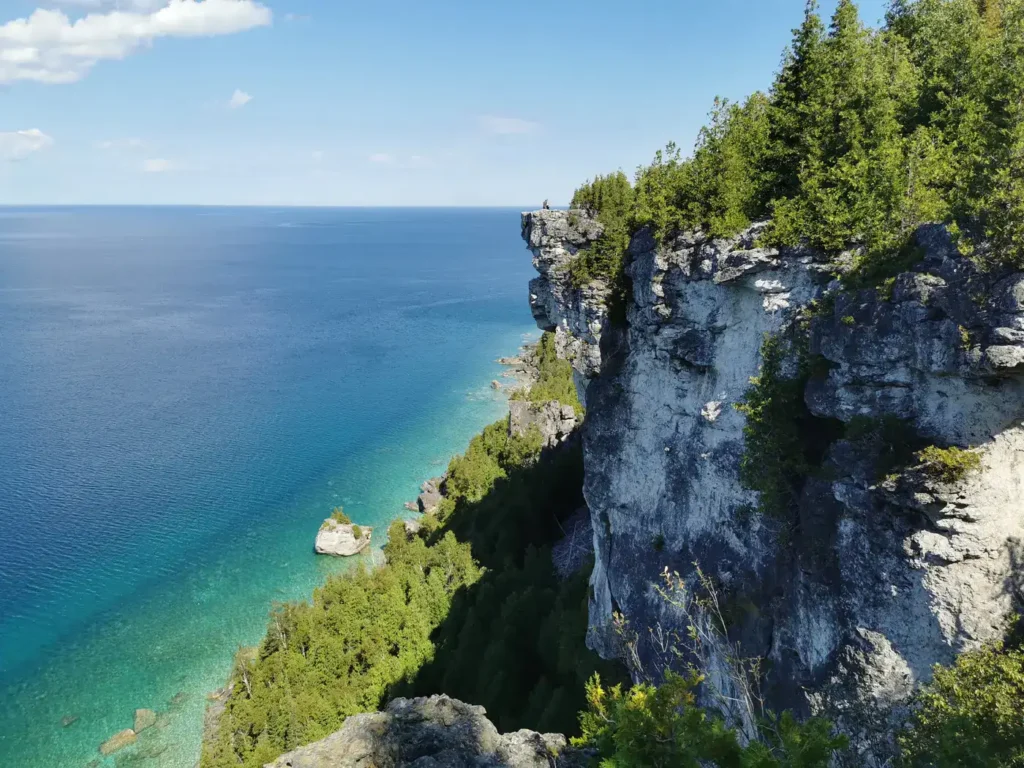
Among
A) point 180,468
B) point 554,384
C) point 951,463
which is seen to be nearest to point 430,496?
point 554,384

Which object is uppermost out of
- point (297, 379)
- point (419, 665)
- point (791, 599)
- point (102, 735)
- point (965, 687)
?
point (965, 687)

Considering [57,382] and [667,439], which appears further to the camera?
[57,382]

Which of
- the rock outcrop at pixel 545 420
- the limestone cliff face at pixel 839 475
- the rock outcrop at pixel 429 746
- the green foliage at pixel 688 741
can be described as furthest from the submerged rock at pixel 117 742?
the green foliage at pixel 688 741

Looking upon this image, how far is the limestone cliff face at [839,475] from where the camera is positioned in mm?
10828

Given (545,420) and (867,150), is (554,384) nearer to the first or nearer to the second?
(545,420)

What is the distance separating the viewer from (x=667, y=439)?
64.2 feet

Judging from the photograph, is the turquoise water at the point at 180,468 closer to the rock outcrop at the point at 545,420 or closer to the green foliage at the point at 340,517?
the green foliage at the point at 340,517

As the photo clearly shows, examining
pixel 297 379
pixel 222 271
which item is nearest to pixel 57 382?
pixel 297 379

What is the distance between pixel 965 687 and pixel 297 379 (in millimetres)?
71792

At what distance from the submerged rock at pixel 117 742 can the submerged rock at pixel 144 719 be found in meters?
0.33

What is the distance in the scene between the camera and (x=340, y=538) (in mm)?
42062

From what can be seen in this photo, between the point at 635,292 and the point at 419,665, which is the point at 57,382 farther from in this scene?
the point at 635,292

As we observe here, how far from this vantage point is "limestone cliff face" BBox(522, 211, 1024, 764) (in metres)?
10.8

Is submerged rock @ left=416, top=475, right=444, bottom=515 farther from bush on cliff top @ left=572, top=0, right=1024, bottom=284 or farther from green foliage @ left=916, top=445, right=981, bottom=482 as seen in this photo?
green foliage @ left=916, top=445, right=981, bottom=482
